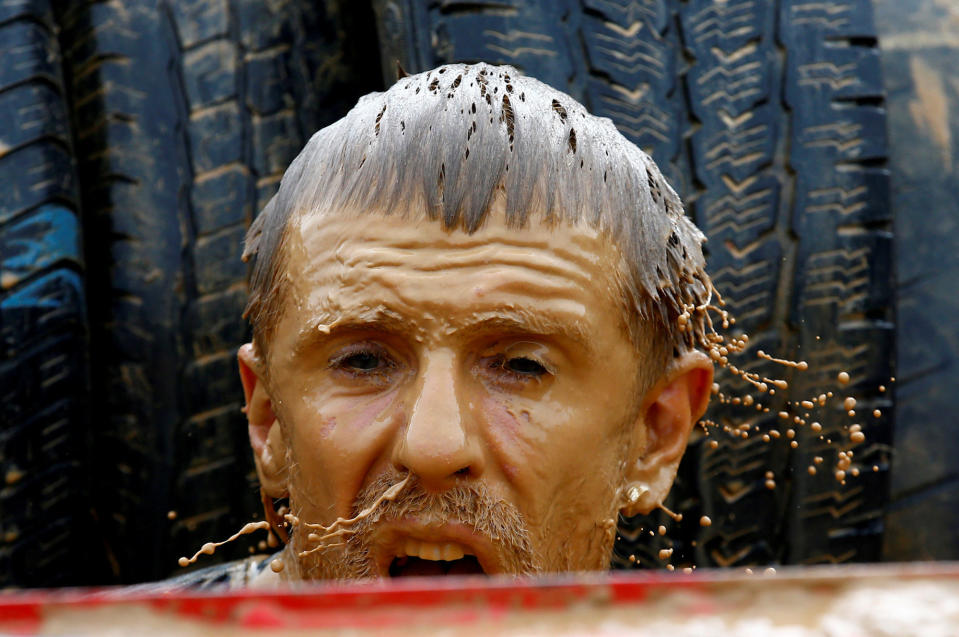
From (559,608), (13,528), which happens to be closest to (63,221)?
(13,528)

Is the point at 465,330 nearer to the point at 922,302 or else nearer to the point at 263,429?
the point at 263,429

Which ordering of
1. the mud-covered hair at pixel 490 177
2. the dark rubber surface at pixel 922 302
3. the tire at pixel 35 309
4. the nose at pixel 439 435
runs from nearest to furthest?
1. the nose at pixel 439 435
2. the mud-covered hair at pixel 490 177
3. the tire at pixel 35 309
4. the dark rubber surface at pixel 922 302

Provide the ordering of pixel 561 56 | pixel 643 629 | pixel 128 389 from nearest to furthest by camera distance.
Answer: pixel 643 629, pixel 561 56, pixel 128 389

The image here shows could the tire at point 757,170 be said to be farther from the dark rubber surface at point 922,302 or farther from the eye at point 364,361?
the eye at point 364,361

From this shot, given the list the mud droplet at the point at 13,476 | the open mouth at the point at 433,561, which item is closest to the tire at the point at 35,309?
the mud droplet at the point at 13,476

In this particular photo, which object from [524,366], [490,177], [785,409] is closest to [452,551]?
[524,366]

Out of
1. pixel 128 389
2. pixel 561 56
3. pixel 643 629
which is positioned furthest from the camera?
pixel 128 389

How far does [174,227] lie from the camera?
8.26 ft

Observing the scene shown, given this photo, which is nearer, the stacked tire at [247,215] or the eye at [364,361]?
the eye at [364,361]

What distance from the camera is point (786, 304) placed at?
2422mm

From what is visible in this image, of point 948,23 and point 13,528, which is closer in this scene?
point 13,528

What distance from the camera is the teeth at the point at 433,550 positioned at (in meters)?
1.77

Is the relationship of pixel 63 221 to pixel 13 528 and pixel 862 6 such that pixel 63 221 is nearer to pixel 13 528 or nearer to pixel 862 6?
pixel 13 528

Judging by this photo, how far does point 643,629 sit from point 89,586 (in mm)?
2300
